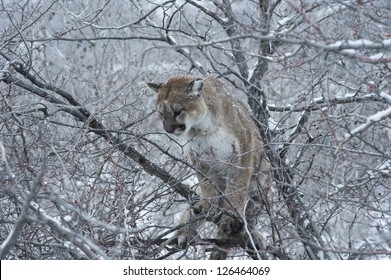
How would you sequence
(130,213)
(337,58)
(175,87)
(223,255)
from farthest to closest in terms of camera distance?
(175,87) → (223,255) → (130,213) → (337,58)

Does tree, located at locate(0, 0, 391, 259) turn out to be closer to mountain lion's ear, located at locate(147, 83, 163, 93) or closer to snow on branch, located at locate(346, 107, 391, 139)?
snow on branch, located at locate(346, 107, 391, 139)

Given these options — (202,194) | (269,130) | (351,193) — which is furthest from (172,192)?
(351,193)

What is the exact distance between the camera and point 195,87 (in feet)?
26.0

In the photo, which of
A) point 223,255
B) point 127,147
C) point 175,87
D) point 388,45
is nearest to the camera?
point 388,45

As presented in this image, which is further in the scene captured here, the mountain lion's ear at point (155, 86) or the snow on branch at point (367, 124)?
the mountain lion's ear at point (155, 86)

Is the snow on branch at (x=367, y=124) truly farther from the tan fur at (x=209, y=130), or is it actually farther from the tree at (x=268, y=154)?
the tan fur at (x=209, y=130)

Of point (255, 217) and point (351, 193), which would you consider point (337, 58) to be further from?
point (255, 217)

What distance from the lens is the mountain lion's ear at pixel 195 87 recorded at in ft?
25.9

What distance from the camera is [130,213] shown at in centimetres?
640

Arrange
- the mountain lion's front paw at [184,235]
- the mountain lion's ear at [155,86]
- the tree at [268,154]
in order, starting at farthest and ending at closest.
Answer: the mountain lion's ear at [155,86] < the mountain lion's front paw at [184,235] < the tree at [268,154]

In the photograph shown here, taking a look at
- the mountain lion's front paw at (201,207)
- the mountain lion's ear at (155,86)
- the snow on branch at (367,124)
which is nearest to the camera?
the snow on branch at (367,124)

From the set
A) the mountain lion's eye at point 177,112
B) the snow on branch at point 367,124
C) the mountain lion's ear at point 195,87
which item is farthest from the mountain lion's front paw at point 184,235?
the snow on branch at point 367,124

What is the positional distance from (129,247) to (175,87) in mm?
2646

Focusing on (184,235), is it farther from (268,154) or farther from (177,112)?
(177,112)
